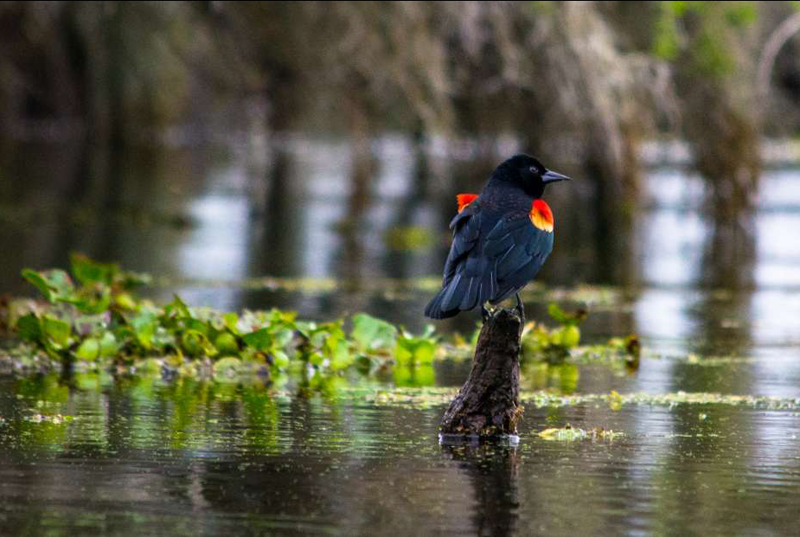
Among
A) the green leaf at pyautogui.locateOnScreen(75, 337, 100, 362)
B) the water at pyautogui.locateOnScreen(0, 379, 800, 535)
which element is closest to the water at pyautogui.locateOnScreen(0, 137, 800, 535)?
the water at pyautogui.locateOnScreen(0, 379, 800, 535)

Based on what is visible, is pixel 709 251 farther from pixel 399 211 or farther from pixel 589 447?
pixel 589 447

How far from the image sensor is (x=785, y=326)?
14.9 metres

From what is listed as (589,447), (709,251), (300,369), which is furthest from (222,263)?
(589,447)

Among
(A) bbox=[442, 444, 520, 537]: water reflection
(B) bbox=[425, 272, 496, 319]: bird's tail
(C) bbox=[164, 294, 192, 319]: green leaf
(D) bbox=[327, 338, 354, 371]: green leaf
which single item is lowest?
(A) bbox=[442, 444, 520, 537]: water reflection

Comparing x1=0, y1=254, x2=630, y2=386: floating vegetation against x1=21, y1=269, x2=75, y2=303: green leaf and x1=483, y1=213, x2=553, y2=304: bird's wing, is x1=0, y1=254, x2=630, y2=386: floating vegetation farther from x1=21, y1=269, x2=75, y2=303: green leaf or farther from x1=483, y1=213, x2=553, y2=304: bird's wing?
x1=483, y1=213, x2=553, y2=304: bird's wing

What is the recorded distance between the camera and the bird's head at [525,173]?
8867mm

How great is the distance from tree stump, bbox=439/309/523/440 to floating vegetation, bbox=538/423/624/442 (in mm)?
205

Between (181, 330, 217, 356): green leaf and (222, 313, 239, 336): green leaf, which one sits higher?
(222, 313, 239, 336): green leaf

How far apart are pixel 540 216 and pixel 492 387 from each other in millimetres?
1046

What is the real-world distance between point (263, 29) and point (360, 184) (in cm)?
776

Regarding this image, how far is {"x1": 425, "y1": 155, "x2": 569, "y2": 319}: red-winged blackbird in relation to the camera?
8.13 m

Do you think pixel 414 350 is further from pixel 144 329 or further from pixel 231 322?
Answer: pixel 144 329

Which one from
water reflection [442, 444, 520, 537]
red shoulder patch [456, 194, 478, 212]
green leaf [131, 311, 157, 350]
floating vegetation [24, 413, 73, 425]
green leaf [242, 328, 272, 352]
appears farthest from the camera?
green leaf [131, 311, 157, 350]

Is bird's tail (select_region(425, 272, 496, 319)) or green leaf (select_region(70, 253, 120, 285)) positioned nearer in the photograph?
bird's tail (select_region(425, 272, 496, 319))
